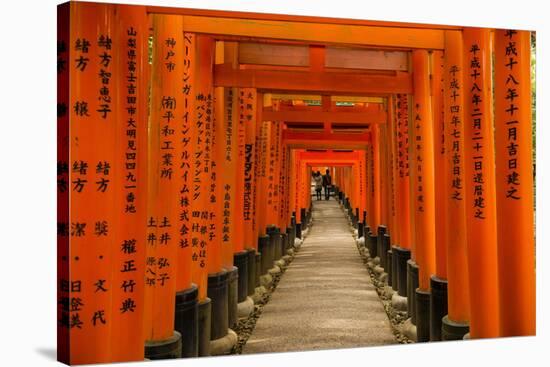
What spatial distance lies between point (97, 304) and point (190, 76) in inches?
82.5

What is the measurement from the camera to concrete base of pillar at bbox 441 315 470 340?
4.31 metres

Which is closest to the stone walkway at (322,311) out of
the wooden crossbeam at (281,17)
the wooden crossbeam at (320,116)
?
Result: the wooden crossbeam at (320,116)

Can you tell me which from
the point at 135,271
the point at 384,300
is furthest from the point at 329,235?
the point at 135,271

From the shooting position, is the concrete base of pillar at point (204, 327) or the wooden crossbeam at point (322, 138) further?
the wooden crossbeam at point (322, 138)

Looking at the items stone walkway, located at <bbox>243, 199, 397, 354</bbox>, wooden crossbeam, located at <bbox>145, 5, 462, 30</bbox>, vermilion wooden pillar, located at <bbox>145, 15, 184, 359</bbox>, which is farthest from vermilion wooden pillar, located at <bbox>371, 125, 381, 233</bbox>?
vermilion wooden pillar, located at <bbox>145, 15, 184, 359</bbox>

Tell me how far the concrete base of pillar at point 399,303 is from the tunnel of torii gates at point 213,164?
100cm

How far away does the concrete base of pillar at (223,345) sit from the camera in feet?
17.6

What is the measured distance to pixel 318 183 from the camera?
3253cm

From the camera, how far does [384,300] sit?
7711 millimetres

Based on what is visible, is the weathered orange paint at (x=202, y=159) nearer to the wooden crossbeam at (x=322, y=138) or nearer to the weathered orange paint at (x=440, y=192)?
the weathered orange paint at (x=440, y=192)

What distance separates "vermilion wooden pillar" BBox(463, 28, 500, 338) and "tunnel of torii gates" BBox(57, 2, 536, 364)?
0.01 meters

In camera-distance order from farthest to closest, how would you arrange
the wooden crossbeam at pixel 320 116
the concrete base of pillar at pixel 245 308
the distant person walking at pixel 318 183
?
the distant person walking at pixel 318 183 < the wooden crossbeam at pixel 320 116 < the concrete base of pillar at pixel 245 308

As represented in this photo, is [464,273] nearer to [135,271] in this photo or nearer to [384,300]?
[135,271]

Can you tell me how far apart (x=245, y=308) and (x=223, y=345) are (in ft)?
5.07
